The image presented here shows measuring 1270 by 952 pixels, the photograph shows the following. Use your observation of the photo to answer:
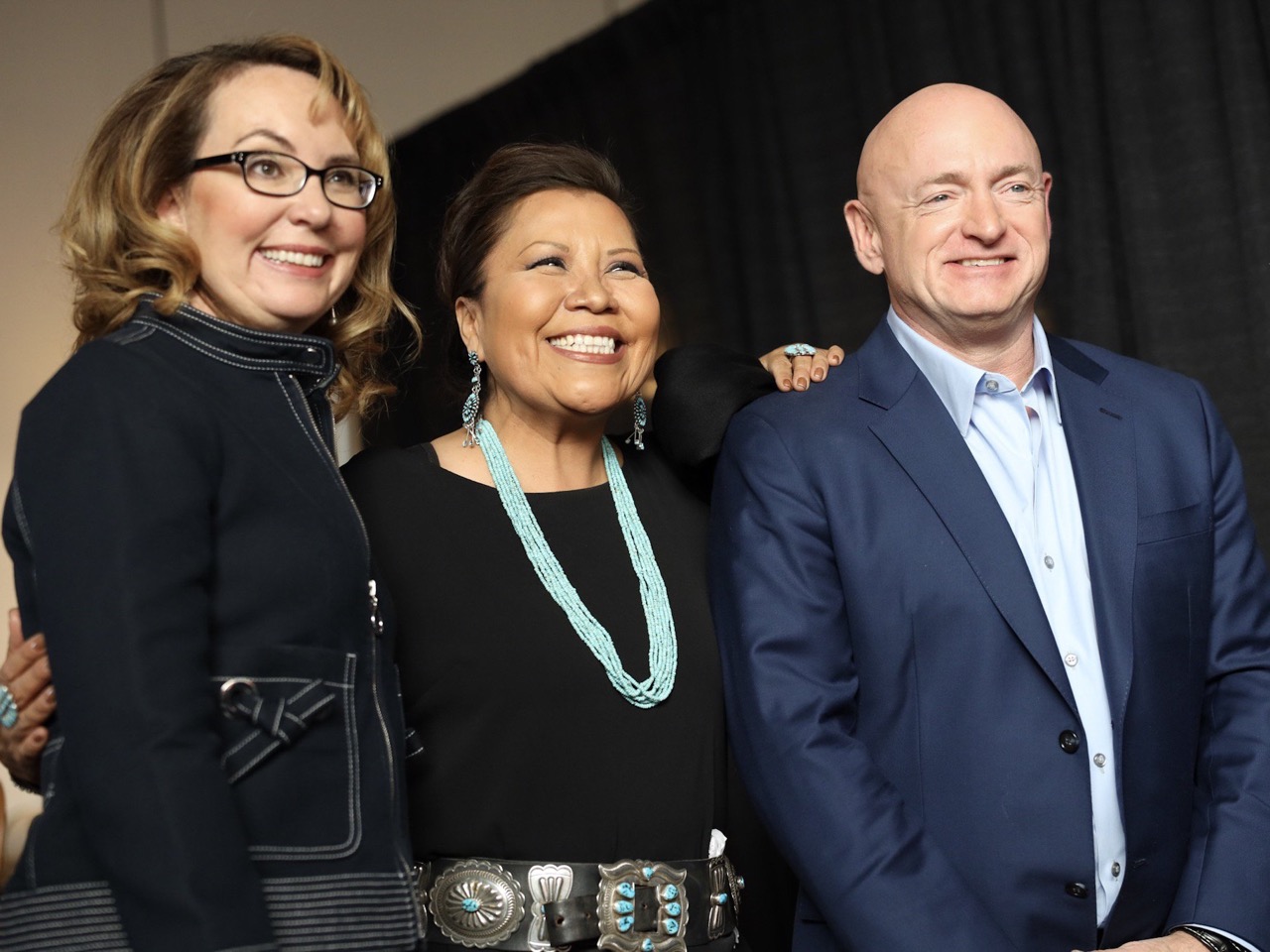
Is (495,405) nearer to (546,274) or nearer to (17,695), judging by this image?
(546,274)

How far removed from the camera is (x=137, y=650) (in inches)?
55.2

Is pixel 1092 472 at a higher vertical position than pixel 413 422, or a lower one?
lower

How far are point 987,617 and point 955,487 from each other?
192 mm

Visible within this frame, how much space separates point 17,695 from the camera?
1728 mm

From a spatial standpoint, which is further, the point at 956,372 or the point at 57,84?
the point at 57,84

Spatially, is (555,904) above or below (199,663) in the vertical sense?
below

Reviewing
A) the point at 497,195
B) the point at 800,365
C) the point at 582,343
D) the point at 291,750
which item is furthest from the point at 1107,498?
the point at 291,750

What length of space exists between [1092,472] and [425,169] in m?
3.86

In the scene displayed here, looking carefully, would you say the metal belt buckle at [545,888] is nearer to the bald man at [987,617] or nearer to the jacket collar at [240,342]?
the bald man at [987,617]

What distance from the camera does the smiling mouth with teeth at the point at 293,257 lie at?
1.73m

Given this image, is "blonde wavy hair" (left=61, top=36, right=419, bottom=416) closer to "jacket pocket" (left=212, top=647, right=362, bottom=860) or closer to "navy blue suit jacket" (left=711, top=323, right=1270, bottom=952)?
"jacket pocket" (left=212, top=647, right=362, bottom=860)

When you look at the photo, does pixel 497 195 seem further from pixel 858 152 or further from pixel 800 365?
pixel 858 152

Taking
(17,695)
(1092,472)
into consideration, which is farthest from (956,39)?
(17,695)

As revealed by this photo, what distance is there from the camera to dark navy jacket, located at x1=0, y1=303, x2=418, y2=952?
1396 mm
